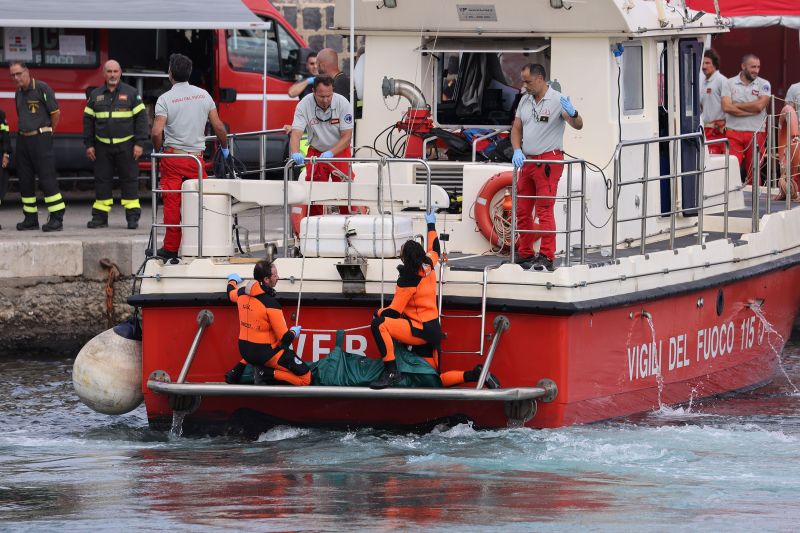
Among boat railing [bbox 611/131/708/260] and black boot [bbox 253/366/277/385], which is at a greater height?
boat railing [bbox 611/131/708/260]

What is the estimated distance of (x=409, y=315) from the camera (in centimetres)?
948

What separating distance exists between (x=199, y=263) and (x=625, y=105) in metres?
3.43

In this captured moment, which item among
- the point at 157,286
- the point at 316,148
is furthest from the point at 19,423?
the point at 316,148

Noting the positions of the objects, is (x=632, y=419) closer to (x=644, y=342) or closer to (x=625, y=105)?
(x=644, y=342)

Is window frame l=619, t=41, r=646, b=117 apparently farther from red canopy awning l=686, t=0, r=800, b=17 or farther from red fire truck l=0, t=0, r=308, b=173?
red canopy awning l=686, t=0, r=800, b=17

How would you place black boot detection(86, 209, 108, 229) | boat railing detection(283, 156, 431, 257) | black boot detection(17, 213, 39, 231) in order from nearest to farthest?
boat railing detection(283, 156, 431, 257) → black boot detection(17, 213, 39, 231) → black boot detection(86, 209, 108, 229)

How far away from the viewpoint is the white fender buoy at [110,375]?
10.3 m

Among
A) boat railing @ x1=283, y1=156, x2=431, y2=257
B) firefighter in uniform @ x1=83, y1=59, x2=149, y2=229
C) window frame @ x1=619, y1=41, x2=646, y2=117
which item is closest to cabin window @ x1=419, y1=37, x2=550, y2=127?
window frame @ x1=619, y1=41, x2=646, y2=117

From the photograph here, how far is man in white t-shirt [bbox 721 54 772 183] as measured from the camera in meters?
14.8

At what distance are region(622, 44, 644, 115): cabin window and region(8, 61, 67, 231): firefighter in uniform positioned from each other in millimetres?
5812

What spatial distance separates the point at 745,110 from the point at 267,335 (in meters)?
6.93

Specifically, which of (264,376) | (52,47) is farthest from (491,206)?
(52,47)

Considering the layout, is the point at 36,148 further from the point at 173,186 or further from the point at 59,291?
the point at 173,186

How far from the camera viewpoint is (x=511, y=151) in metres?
11.0
